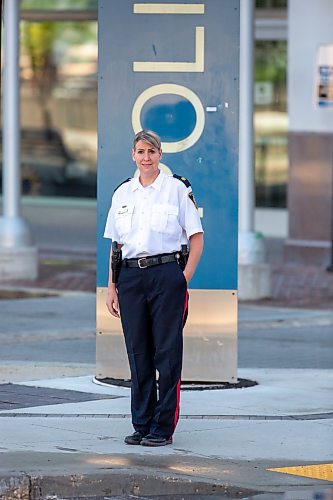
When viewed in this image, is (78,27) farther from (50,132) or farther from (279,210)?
(279,210)

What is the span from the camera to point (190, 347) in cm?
1022

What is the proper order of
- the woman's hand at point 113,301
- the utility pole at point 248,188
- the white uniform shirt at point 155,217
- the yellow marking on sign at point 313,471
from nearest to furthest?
the yellow marking on sign at point 313,471, the white uniform shirt at point 155,217, the woman's hand at point 113,301, the utility pole at point 248,188

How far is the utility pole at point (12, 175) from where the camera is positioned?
1717 centimetres

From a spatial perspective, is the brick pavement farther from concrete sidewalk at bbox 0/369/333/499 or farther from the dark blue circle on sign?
the dark blue circle on sign

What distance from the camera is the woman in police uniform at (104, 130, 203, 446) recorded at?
319 inches

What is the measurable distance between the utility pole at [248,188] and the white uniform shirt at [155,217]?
757cm

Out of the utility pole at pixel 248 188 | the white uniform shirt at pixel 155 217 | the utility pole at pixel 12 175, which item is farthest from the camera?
the utility pole at pixel 12 175

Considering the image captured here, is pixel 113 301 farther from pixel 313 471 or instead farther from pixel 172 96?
pixel 172 96

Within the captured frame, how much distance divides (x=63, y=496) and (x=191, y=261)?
1.69m

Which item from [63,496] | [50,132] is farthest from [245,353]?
[50,132]

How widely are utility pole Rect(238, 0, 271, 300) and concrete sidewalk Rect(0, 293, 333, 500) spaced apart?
4.47m


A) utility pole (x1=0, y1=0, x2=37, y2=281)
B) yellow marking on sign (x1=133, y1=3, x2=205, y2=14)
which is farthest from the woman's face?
utility pole (x1=0, y1=0, x2=37, y2=281)

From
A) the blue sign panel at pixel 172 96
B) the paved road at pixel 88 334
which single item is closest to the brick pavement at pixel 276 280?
the paved road at pixel 88 334

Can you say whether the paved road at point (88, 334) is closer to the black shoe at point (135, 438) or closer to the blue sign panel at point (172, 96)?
the blue sign panel at point (172, 96)
